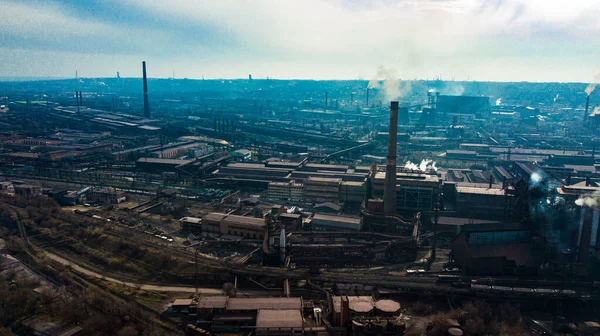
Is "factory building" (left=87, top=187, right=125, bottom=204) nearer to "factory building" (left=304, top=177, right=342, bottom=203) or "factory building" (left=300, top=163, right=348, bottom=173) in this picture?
"factory building" (left=304, top=177, right=342, bottom=203)

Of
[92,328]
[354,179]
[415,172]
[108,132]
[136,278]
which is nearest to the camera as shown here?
[92,328]

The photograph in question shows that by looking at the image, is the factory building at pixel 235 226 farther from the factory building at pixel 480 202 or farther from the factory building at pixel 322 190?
the factory building at pixel 480 202

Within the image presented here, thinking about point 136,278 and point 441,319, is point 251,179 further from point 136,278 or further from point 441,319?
point 441,319

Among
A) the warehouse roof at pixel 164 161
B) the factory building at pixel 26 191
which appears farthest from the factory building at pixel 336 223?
the factory building at pixel 26 191

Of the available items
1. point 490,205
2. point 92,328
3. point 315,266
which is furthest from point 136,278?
point 490,205

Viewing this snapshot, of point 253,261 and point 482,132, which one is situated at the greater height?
point 482,132

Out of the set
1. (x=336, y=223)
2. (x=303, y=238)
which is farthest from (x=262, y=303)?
(x=336, y=223)
